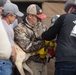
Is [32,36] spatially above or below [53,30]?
below

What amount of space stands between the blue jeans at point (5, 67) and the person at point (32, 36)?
0.46 m

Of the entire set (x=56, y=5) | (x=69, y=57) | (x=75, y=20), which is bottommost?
(x=56, y=5)

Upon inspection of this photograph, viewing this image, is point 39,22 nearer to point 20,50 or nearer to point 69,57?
point 20,50

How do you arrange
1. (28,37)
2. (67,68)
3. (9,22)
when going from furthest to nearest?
(28,37) < (9,22) < (67,68)

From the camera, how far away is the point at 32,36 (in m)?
4.79

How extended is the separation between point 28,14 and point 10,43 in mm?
643

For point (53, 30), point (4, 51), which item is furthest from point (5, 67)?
point (53, 30)

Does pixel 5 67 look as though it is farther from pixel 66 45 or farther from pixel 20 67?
pixel 66 45

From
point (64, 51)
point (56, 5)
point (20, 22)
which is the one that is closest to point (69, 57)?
point (64, 51)

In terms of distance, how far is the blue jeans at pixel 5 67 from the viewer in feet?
14.0

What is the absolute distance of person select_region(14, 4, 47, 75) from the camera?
Result: 4.73m

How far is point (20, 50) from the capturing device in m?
4.73

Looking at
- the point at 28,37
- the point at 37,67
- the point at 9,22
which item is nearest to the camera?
the point at 9,22

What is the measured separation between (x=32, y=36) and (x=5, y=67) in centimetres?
72
